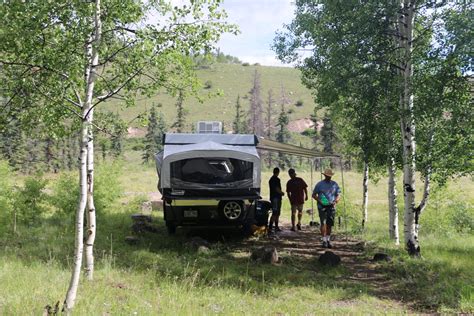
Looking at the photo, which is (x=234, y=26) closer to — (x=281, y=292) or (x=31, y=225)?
(x=281, y=292)

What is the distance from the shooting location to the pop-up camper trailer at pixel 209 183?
30.8ft

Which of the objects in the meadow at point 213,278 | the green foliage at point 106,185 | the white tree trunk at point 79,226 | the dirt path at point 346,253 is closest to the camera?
the white tree trunk at point 79,226

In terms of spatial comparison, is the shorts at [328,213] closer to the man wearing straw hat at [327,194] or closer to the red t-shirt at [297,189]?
the man wearing straw hat at [327,194]

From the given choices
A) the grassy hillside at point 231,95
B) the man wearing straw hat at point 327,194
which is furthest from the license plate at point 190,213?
the grassy hillside at point 231,95

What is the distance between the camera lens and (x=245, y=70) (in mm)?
117562

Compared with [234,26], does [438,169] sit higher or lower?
lower

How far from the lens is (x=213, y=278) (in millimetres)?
7109

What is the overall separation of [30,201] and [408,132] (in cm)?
1086

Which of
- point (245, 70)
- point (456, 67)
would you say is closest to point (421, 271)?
point (456, 67)

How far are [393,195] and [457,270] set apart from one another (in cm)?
374

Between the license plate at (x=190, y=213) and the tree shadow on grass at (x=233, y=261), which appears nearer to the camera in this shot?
the tree shadow on grass at (x=233, y=261)

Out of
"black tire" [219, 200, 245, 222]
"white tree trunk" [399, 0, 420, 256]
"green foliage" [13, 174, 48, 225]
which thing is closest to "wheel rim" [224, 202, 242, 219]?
"black tire" [219, 200, 245, 222]

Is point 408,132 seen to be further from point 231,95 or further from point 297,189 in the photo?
point 231,95

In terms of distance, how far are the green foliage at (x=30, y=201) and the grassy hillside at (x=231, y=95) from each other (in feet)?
210
